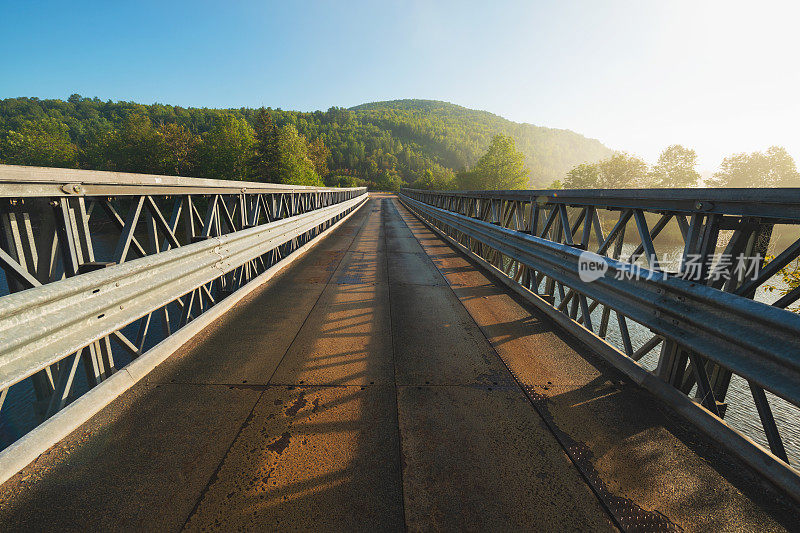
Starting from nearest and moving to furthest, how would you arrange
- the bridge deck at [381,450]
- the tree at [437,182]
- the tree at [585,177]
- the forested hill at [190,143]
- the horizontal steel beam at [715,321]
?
the bridge deck at [381,450], the horizontal steel beam at [715,321], the forested hill at [190,143], the tree at [585,177], the tree at [437,182]

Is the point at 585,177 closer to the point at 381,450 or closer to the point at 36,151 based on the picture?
the point at 381,450

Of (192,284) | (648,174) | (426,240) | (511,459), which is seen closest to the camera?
(511,459)

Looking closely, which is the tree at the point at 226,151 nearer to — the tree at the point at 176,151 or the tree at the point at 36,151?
the tree at the point at 176,151

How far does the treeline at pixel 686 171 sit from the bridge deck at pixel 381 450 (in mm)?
71907

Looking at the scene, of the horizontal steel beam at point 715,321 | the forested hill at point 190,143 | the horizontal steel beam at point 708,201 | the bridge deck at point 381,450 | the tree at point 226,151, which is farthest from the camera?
the forested hill at point 190,143

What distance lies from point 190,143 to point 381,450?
3277 inches

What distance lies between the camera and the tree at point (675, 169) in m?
64.4

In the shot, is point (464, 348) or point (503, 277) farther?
point (503, 277)

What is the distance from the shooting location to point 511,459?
7.05 ft

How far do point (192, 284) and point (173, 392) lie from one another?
1.29 metres

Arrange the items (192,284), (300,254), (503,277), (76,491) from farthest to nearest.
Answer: (300,254) < (503,277) < (192,284) < (76,491)

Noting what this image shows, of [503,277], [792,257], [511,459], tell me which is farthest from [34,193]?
[503,277]

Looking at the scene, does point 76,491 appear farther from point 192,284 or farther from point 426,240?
point 426,240

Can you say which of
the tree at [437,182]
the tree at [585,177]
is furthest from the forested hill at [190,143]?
the tree at [585,177]
